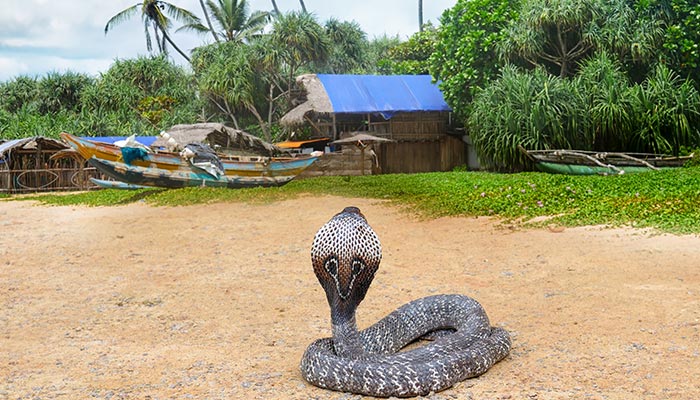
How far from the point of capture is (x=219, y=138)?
21.9 meters

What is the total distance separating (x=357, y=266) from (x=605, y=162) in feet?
51.1

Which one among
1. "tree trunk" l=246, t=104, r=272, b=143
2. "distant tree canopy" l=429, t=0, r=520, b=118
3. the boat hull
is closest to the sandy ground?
the boat hull

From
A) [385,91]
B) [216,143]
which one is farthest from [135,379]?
[385,91]

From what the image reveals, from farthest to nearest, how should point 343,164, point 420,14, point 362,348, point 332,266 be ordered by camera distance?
point 420,14 → point 343,164 → point 362,348 → point 332,266

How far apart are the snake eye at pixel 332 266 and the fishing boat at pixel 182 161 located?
14.2 metres

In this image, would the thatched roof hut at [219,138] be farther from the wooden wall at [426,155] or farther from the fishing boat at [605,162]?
the fishing boat at [605,162]

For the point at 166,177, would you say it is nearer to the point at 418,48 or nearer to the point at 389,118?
the point at 389,118

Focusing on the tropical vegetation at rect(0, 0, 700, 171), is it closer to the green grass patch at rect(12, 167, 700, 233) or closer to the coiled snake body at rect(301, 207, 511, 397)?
the green grass patch at rect(12, 167, 700, 233)

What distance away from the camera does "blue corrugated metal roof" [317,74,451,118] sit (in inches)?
1058

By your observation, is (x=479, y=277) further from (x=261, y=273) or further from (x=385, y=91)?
(x=385, y=91)

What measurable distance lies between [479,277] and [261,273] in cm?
257

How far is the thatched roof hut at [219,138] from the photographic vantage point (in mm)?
20719

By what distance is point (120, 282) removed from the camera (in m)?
8.27

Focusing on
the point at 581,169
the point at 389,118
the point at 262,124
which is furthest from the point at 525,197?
the point at 262,124
